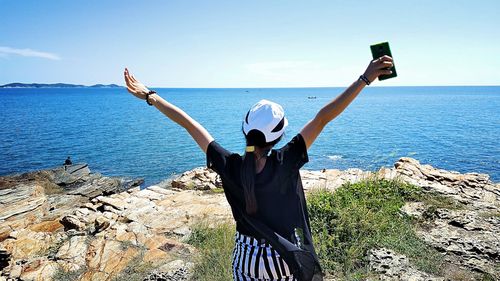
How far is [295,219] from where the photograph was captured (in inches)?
85.0

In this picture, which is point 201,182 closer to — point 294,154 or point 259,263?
point 259,263

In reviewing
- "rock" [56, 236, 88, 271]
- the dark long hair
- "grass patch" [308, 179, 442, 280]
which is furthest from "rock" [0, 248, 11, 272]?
the dark long hair

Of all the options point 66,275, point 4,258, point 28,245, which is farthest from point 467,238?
point 4,258

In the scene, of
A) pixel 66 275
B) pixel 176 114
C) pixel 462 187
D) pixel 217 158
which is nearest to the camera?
pixel 217 158

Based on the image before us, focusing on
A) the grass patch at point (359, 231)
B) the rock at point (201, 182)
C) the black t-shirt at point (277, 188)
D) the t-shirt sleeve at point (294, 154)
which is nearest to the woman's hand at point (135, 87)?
the black t-shirt at point (277, 188)

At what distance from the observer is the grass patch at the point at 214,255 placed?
175 inches

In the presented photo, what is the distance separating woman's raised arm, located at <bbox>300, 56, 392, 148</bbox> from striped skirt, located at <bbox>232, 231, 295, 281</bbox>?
740mm

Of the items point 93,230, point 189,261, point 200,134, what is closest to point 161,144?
point 93,230

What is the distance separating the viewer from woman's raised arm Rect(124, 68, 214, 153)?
8.07 ft

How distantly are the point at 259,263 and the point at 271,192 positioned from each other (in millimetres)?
500

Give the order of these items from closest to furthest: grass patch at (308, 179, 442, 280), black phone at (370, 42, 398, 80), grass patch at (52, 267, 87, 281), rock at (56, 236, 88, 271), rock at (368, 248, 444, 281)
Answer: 1. black phone at (370, 42, 398, 80)
2. rock at (368, 248, 444, 281)
3. grass patch at (308, 179, 442, 280)
4. grass patch at (52, 267, 87, 281)
5. rock at (56, 236, 88, 271)

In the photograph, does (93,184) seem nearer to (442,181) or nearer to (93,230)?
(93,230)

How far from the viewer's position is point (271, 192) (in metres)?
2.08

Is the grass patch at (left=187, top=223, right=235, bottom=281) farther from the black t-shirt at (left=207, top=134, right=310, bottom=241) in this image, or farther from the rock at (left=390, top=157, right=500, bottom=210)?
the rock at (left=390, top=157, right=500, bottom=210)
